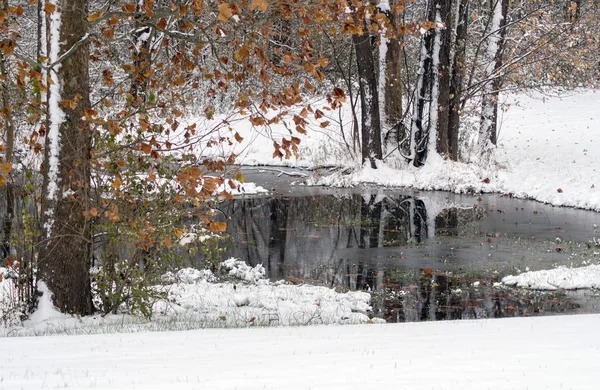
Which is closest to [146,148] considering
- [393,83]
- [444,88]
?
[444,88]

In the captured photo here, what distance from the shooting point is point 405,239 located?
590 inches

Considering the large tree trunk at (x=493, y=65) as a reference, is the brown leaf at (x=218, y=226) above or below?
below

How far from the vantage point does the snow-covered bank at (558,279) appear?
35.6 ft

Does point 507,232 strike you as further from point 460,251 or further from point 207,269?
point 207,269

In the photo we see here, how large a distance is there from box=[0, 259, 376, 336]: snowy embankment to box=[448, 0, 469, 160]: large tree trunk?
13.6m

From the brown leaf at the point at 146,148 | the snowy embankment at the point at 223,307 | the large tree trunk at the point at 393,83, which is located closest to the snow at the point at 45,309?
the snowy embankment at the point at 223,307

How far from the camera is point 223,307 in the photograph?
9.68 meters

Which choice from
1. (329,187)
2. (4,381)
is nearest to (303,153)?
(329,187)

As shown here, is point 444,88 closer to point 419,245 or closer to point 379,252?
point 419,245

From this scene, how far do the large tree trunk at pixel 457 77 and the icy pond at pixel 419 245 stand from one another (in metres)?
3.12

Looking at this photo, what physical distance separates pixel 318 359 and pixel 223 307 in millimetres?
4673

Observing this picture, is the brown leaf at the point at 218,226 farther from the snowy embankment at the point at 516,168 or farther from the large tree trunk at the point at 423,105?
the large tree trunk at the point at 423,105

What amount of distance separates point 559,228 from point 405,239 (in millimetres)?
3567

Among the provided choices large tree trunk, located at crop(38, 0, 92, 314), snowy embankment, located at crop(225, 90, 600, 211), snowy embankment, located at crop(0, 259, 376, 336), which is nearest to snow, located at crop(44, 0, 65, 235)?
large tree trunk, located at crop(38, 0, 92, 314)
